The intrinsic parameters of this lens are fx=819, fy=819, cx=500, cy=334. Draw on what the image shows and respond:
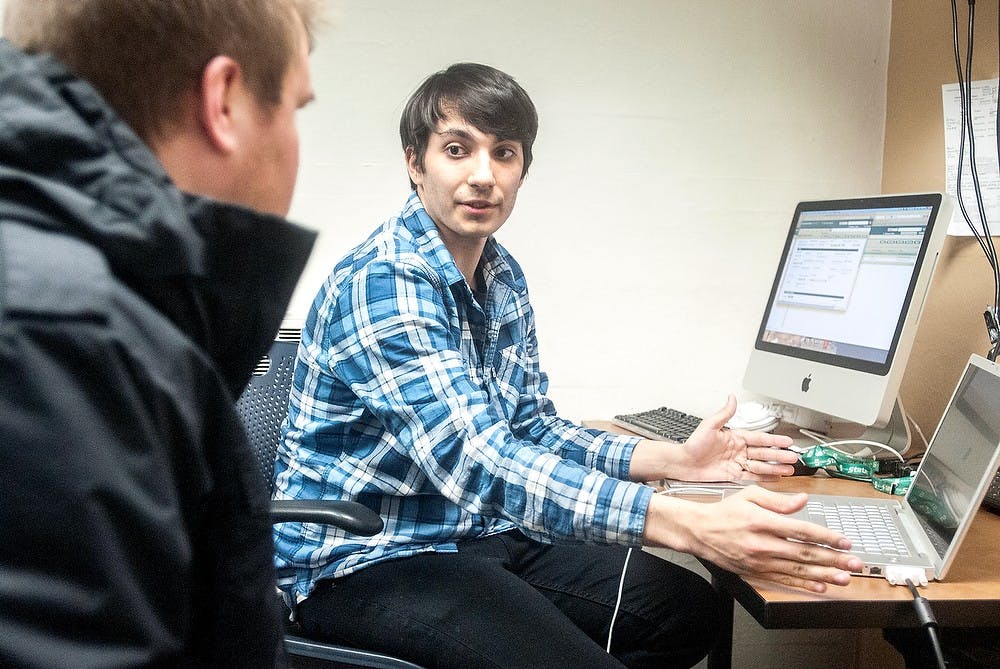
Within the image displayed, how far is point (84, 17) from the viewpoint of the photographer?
60 cm

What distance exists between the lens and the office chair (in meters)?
1.20

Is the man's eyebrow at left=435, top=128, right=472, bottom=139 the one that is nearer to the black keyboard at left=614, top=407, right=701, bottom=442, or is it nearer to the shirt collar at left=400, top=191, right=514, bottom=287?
the shirt collar at left=400, top=191, right=514, bottom=287

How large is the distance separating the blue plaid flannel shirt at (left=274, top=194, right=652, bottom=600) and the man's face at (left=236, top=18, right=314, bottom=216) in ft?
1.81

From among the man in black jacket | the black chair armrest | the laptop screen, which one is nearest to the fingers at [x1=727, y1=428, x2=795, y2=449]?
the laptop screen

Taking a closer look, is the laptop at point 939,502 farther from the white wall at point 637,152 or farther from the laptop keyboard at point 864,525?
the white wall at point 637,152

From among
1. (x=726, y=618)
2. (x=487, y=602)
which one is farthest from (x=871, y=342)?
(x=487, y=602)

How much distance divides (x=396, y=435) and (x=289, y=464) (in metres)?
0.31

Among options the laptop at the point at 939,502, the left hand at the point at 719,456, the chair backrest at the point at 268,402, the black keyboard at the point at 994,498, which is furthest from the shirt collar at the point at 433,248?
the black keyboard at the point at 994,498

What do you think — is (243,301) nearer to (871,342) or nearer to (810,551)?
(810,551)

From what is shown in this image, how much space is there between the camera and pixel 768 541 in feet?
3.44

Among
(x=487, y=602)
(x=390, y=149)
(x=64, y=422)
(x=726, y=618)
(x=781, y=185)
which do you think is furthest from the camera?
(x=781, y=185)

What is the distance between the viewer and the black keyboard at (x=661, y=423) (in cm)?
183

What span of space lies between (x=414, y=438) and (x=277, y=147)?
0.63m

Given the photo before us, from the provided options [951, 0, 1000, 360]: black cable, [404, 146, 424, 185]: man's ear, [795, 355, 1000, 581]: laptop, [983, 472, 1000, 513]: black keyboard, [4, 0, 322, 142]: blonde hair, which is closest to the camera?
[4, 0, 322, 142]: blonde hair
